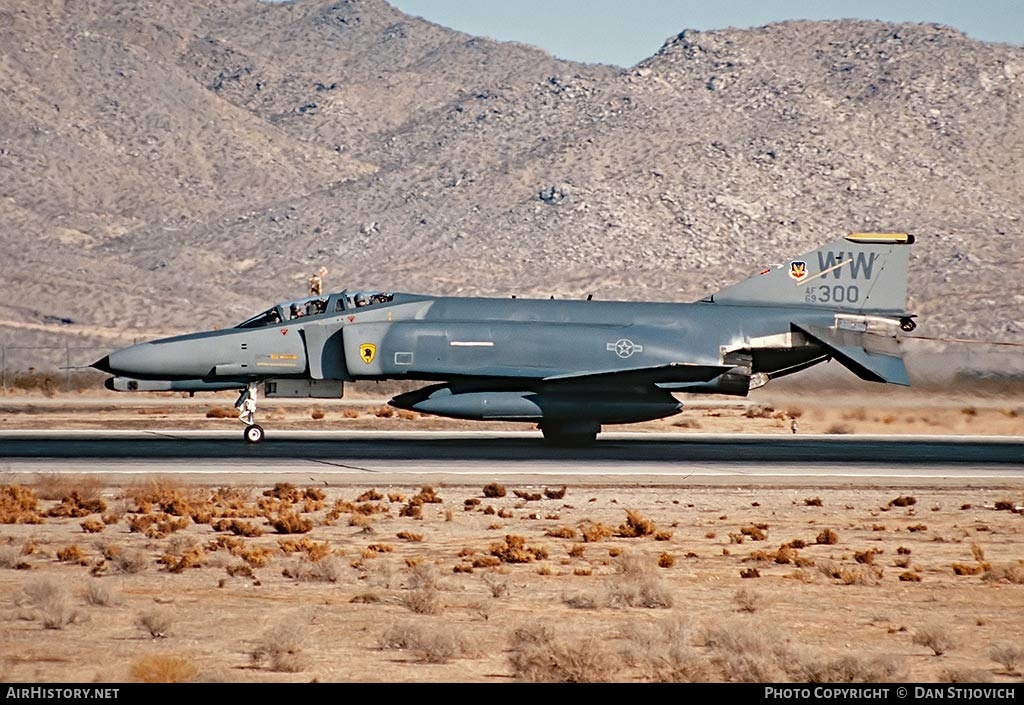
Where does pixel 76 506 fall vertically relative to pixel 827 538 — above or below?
above

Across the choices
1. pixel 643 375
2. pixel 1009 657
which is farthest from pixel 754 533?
pixel 643 375

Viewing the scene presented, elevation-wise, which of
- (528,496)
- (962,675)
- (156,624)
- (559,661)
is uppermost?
(528,496)

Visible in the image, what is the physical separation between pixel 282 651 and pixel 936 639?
5.24 m

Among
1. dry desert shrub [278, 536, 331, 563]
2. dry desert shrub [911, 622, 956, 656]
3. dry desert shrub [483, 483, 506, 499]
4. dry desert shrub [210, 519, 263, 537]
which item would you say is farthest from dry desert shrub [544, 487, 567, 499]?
dry desert shrub [911, 622, 956, 656]

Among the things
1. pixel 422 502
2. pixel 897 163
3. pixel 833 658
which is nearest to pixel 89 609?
pixel 833 658

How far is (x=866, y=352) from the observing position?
1197 inches

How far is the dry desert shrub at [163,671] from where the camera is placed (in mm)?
9820

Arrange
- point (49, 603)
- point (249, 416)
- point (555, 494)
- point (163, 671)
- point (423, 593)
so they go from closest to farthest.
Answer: point (163, 671) → point (49, 603) → point (423, 593) → point (555, 494) → point (249, 416)

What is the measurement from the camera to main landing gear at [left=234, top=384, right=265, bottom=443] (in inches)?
1133

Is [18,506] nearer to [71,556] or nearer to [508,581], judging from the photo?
[71,556]

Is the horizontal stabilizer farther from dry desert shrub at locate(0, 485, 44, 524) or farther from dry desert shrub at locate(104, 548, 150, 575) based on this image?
dry desert shrub at locate(104, 548, 150, 575)

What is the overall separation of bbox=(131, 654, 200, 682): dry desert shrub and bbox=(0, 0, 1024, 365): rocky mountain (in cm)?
8166

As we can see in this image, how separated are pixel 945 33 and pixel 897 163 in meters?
26.4

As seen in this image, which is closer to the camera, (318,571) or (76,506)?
(318,571)
